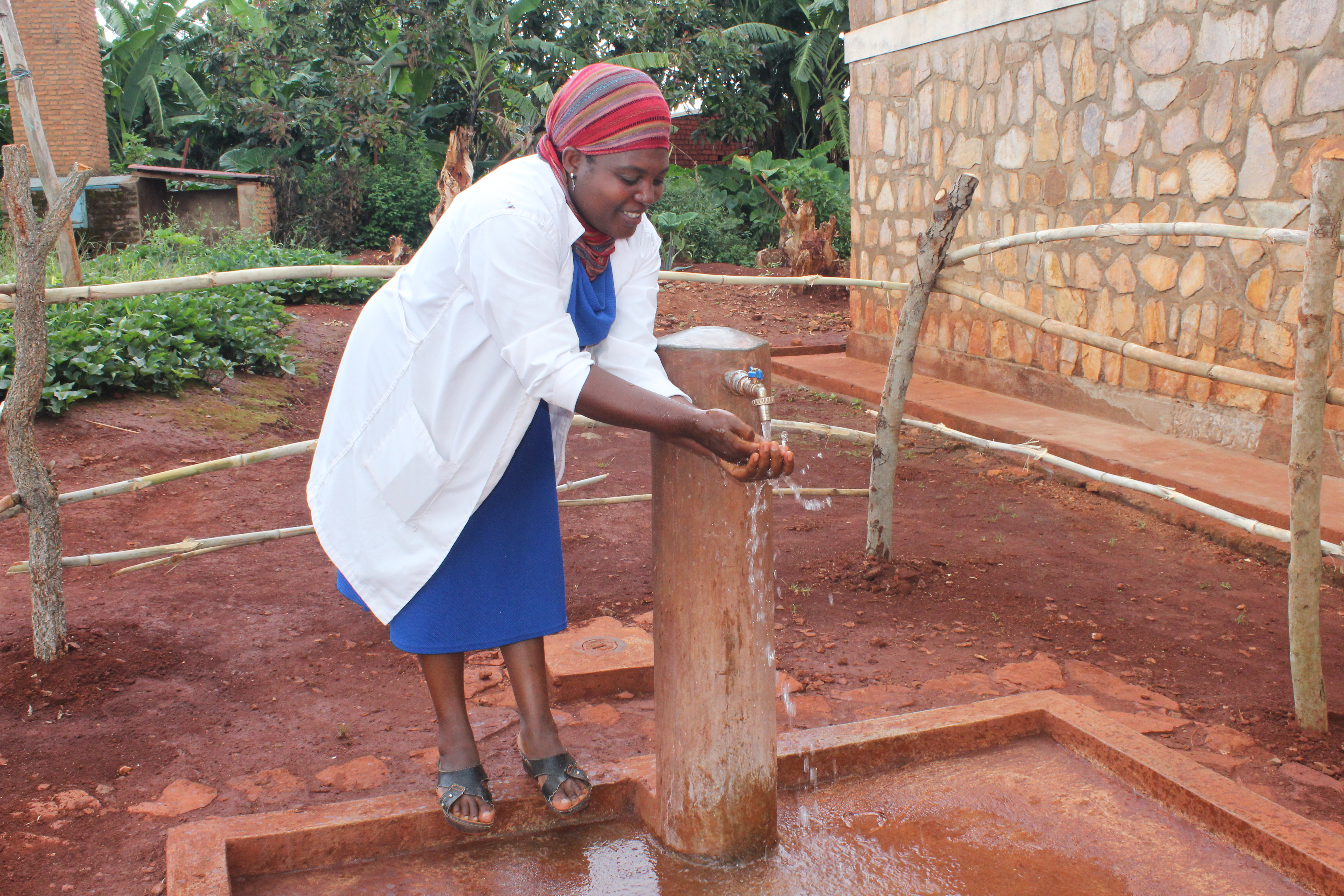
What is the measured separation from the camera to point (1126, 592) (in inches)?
146

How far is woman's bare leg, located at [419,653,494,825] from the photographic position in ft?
7.02

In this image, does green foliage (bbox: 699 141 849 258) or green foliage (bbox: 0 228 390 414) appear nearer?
green foliage (bbox: 0 228 390 414)

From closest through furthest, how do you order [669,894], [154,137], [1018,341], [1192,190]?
[669,894], [1192,190], [1018,341], [154,137]

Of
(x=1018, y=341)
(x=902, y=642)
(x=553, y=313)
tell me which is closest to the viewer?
(x=553, y=313)

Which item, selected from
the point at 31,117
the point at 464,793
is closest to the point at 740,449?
the point at 464,793

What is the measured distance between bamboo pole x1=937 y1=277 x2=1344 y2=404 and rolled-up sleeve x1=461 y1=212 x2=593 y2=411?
1759 mm

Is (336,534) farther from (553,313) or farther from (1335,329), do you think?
(1335,329)

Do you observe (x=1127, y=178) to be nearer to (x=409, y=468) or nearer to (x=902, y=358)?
(x=902, y=358)

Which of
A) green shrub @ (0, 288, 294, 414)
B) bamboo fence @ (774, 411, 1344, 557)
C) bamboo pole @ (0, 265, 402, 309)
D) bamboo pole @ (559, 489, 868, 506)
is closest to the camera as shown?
bamboo fence @ (774, 411, 1344, 557)

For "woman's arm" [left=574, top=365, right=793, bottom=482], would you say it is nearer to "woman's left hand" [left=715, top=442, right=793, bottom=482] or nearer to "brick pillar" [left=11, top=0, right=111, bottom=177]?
"woman's left hand" [left=715, top=442, right=793, bottom=482]

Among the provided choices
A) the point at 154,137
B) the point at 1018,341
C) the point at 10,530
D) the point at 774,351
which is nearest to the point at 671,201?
the point at 774,351

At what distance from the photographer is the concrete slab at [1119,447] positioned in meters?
4.09

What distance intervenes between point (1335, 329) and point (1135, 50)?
5.83ft

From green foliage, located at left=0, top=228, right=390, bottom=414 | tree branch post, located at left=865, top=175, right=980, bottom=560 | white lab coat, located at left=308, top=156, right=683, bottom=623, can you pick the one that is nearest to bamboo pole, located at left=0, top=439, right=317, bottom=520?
white lab coat, located at left=308, top=156, right=683, bottom=623
